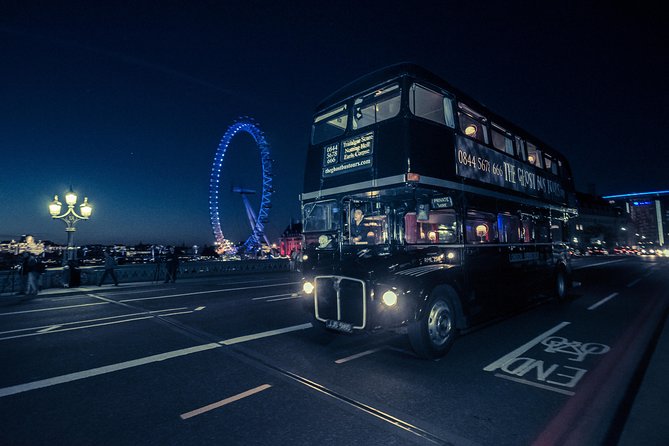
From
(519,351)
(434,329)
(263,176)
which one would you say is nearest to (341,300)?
(434,329)


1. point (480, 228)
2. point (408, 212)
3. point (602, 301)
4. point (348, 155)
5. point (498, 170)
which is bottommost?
point (602, 301)

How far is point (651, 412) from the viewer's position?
3170mm

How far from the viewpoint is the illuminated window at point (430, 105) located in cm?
555

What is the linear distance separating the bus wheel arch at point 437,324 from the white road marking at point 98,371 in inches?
132

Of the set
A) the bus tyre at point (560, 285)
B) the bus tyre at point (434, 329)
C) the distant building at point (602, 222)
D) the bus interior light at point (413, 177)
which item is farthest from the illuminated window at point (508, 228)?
the distant building at point (602, 222)

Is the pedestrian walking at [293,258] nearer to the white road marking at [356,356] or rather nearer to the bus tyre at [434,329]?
the white road marking at [356,356]

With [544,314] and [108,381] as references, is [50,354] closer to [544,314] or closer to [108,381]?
[108,381]

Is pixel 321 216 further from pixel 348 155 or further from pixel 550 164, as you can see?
pixel 550 164

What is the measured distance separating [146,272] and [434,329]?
730 inches

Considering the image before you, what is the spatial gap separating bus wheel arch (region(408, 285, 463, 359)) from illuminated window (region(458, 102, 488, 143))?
3.27 m

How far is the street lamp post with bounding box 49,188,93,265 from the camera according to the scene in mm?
15945

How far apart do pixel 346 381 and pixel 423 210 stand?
2.77 m

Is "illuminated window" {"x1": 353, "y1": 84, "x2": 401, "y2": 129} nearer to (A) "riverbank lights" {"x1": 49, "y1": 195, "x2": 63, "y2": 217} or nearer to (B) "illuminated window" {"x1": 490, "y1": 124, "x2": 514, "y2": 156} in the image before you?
(B) "illuminated window" {"x1": 490, "y1": 124, "x2": 514, "y2": 156}

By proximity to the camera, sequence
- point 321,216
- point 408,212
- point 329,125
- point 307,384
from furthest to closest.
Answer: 1. point 329,125
2. point 321,216
3. point 408,212
4. point 307,384
